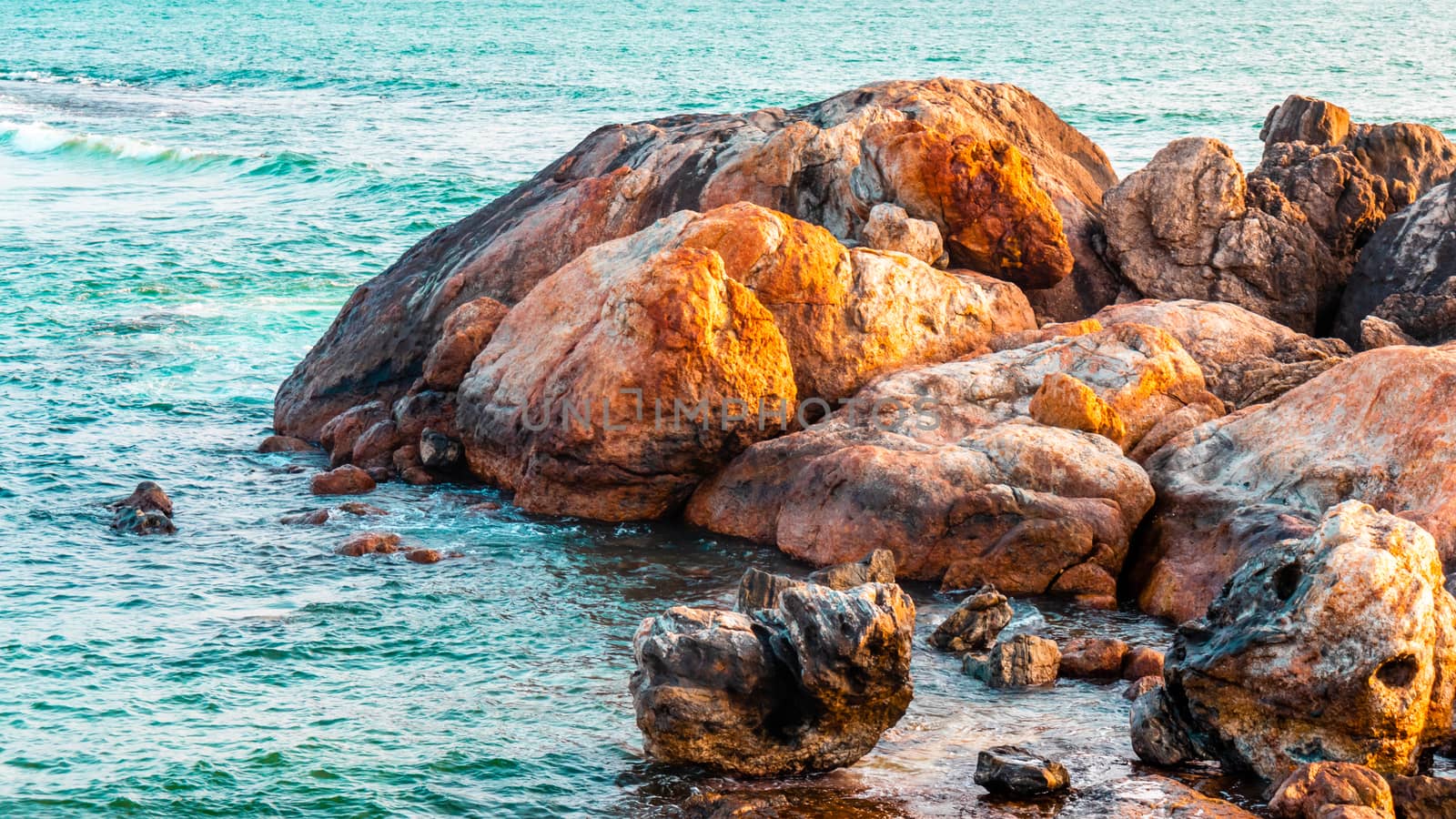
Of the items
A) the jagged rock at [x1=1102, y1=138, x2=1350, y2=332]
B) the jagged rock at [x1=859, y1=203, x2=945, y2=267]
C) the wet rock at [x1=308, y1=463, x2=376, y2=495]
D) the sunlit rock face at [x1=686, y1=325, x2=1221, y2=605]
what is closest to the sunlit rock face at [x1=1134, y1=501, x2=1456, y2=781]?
the sunlit rock face at [x1=686, y1=325, x2=1221, y2=605]

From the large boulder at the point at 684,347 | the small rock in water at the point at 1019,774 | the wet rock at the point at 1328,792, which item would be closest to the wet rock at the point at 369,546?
the large boulder at the point at 684,347

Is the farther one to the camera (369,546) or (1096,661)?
(369,546)

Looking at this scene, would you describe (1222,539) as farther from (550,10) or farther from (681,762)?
(550,10)

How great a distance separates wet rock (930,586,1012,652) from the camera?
45.2 feet

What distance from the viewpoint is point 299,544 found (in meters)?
17.2

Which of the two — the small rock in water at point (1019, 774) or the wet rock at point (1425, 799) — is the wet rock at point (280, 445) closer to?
the small rock in water at point (1019, 774)

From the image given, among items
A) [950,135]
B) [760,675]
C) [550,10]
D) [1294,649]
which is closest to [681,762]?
[760,675]

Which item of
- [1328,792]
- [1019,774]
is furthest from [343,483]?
[1328,792]

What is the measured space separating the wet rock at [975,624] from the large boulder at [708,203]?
769cm

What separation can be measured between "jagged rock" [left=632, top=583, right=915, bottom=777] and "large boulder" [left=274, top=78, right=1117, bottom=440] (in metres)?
9.94

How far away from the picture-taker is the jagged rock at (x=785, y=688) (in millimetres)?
11055

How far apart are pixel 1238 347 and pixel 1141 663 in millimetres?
6671

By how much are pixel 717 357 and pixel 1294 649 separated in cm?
830

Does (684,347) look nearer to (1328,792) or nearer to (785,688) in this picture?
(785,688)
